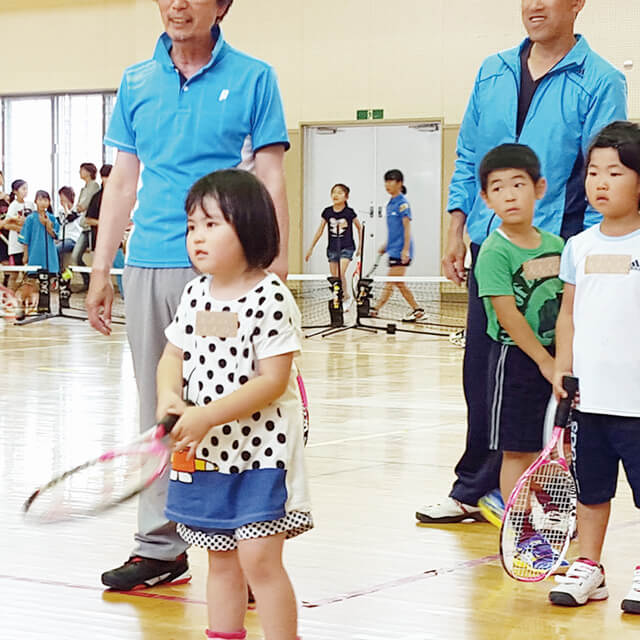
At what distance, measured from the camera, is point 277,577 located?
2.53 m

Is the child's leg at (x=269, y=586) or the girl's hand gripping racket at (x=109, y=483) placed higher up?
the girl's hand gripping racket at (x=109, y=483)

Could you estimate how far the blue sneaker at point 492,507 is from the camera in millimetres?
4242

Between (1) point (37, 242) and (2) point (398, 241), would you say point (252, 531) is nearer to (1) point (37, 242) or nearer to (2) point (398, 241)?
(2) point (398, 241)

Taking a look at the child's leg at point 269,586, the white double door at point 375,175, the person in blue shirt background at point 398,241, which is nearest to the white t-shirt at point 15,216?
the white double door at point 375,175

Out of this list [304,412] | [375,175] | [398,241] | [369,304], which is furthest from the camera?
[375,175]

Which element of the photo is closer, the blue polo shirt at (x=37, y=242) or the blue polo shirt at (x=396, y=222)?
the blue polo shirt at (x=396, y=222)

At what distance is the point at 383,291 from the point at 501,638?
14.0m

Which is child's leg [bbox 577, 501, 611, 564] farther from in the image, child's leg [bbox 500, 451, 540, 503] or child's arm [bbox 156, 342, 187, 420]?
child's arm [bbox 156, 342, 187, 420]

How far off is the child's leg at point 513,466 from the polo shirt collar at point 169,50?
4.94ft

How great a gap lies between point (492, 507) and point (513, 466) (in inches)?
17.5

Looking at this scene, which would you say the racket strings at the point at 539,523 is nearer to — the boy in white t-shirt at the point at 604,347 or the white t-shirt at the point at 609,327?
the boy in white t-shirt at the point at 604,347

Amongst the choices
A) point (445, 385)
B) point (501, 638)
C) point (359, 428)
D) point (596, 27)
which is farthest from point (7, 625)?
point (596, 27)

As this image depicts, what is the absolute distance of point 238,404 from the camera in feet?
8.05

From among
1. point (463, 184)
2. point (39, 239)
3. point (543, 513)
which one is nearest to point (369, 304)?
point (39, 239)
